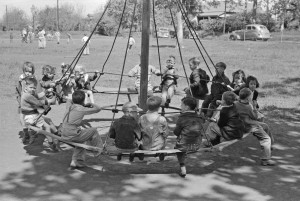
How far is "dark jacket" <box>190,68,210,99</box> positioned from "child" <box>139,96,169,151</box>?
2086 mm

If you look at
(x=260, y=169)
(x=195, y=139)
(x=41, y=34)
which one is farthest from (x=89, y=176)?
(x=41, y=34)

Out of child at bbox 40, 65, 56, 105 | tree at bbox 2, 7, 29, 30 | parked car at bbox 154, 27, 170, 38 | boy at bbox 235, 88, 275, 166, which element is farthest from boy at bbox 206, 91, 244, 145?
tree at bbox 2, 7, 29, 30

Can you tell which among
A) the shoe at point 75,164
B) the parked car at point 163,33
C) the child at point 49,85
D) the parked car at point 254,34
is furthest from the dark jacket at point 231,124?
the parked car at point 163,33

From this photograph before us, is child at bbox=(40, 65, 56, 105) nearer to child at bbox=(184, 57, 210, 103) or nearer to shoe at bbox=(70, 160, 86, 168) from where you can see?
shoe at bbox=(70, 160, 86, 168)

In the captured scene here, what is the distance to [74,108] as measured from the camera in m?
5.44

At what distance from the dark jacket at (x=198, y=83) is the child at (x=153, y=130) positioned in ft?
6.85

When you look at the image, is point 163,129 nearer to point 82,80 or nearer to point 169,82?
point 169,82

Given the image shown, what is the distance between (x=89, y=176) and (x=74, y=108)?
93 centimetres

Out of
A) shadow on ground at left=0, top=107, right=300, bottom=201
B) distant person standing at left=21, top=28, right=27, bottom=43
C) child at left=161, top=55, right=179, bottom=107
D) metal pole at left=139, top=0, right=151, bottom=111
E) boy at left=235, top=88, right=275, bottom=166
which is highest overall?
distant person standing at left=21, top=28, right=27, bottom=43

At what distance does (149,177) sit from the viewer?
5.21 metres

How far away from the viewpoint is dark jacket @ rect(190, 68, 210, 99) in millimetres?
7320

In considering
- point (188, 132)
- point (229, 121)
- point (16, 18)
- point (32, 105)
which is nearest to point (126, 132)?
point (188, 132)

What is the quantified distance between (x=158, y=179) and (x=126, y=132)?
727 mm

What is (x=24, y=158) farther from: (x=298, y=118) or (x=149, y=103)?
(x=298, y=118)
